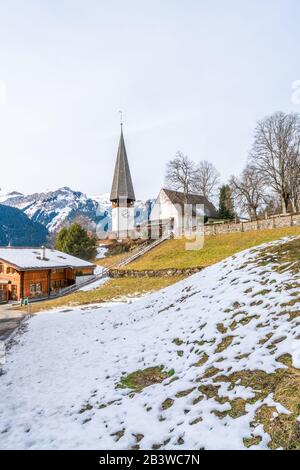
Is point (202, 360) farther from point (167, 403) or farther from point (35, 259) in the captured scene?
point (35, 259)

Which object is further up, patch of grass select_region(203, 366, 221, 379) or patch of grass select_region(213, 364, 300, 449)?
patch of grass select_region(213, 364, 300, 449)

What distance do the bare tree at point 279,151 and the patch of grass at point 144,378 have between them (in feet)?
134

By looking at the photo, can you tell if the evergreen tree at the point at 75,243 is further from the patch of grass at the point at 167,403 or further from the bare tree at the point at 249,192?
the patch of grass at the point at 167,403

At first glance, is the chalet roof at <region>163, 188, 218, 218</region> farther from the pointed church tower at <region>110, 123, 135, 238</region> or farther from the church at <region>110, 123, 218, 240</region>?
the pointed church tower at <region>110, 123, 135, 238</region>

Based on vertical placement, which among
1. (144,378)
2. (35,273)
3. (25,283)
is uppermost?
(144,378)

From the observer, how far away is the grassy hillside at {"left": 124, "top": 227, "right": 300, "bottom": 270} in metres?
34.3

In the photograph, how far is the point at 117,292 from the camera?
28.5 m

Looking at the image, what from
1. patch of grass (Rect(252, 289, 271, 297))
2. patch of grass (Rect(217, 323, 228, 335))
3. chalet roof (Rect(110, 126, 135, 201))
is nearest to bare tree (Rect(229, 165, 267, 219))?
chalet roof (Rect(110, 126, 135, 201))

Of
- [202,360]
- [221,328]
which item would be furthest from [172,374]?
[221,328]

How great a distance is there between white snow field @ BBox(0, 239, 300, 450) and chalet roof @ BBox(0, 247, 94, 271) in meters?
25.1

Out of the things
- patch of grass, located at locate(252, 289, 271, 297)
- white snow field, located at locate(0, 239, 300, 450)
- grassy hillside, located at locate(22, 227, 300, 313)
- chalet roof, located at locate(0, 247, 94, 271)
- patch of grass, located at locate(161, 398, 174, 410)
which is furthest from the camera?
chalet roof, located at locate(0, 247, 94, 271)

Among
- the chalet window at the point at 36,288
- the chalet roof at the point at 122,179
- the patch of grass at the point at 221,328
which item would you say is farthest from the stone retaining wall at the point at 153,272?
the chalet roof at the point at 122,179

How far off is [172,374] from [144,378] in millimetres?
858

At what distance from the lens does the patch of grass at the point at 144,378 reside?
7601 millimetres
